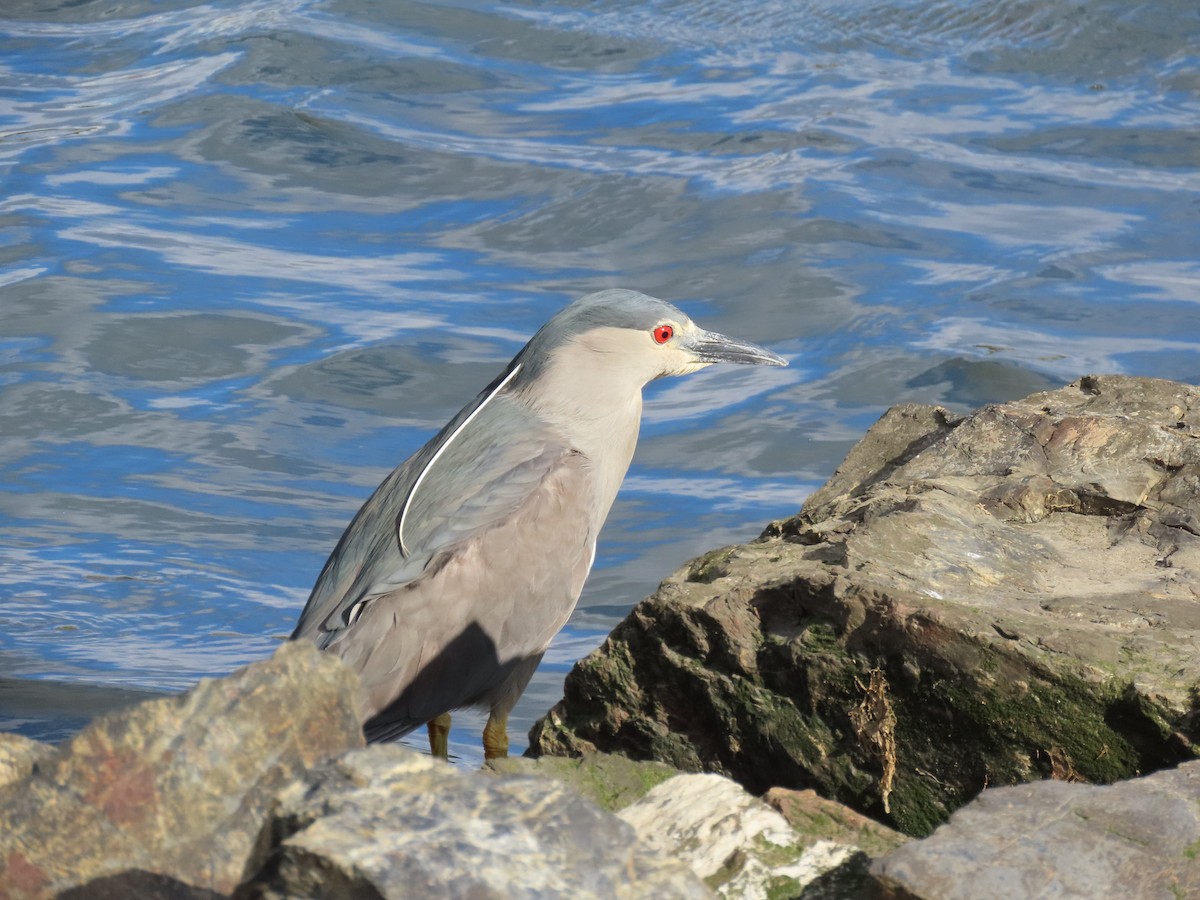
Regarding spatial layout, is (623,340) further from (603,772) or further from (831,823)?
(831,823)

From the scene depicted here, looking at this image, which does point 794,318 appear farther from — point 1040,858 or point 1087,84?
point 1040,858

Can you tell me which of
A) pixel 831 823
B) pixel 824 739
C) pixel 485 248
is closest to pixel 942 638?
pixel 824 739

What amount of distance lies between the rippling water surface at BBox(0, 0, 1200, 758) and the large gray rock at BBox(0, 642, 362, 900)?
348 cm

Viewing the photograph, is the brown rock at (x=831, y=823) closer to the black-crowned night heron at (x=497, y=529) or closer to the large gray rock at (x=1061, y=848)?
the large gray rock at (x=1061, y=848)

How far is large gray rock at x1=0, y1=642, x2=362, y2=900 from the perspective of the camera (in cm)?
226

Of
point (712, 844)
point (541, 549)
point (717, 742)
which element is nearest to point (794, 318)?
point (541, 549)

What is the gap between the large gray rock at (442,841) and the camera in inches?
77.5

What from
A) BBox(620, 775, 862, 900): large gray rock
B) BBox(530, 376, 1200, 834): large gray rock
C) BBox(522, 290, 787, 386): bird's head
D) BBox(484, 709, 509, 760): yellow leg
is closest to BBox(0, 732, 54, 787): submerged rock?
BBox(620, 775, 862, 900): large gray rock

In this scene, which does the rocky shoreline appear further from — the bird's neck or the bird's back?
the bird's neck

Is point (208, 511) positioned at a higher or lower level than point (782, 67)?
lower

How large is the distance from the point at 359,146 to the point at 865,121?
4.38 metres

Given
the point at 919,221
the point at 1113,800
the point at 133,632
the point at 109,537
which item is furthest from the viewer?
the point at 919,221

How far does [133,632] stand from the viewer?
688cm

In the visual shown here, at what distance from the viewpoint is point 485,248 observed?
38.1 feet
